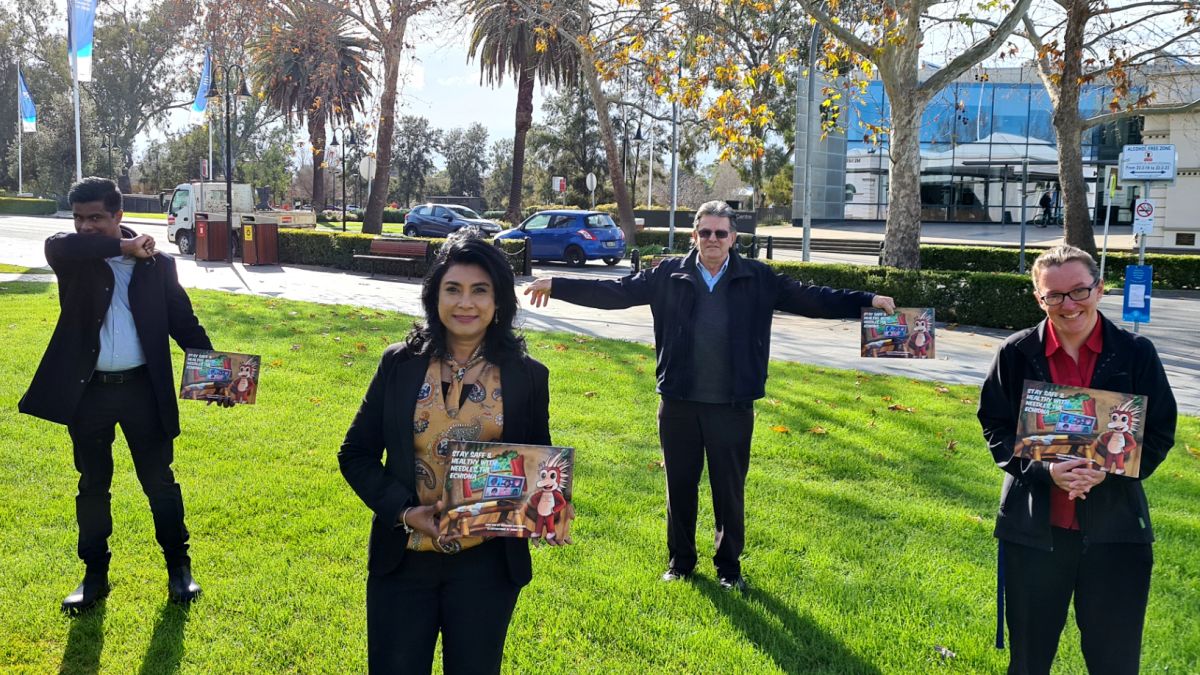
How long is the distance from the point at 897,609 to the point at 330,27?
69.2 ft

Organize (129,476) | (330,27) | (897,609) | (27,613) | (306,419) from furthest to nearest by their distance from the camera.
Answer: (330,27), (306,419), (129,476), (897,609), (27,613)

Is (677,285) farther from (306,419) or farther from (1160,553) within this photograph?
(306,419)

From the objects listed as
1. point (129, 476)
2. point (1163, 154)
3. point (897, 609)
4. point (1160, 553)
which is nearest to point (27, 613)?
point (129, 476)

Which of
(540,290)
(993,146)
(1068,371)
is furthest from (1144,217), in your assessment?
(993,146)

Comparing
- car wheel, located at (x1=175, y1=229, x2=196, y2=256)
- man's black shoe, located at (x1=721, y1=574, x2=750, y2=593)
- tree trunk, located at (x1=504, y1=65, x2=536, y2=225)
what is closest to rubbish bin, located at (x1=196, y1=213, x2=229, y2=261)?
car wheel, located at (x1=175, y1=229, x2=196, y2=256)

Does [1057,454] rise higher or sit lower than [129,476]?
higher

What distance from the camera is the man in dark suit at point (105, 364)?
384cm

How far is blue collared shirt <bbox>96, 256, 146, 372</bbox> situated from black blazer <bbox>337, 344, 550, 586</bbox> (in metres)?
1.80

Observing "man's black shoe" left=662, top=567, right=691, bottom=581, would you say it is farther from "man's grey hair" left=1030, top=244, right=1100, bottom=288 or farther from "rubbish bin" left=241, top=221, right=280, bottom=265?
"rubbish bin" left=241, top=221, right=280, bottom=265

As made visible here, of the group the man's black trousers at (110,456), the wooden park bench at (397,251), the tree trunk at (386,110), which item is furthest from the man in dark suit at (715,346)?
the tree trunk at (386,110)

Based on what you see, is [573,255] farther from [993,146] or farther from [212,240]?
[993,146]

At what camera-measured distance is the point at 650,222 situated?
4766 centimetres

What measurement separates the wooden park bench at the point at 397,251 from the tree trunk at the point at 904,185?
1035 cm

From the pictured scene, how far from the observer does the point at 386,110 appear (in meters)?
25.0
